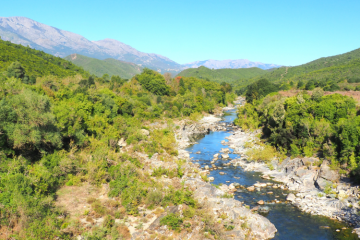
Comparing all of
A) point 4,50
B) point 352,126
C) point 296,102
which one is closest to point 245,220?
point 352,126

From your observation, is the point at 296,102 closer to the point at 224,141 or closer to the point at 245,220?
the point at 224,141

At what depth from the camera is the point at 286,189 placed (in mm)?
23188

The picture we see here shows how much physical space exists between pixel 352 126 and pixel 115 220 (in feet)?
77.2

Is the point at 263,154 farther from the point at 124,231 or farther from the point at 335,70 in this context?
the point at 335,70

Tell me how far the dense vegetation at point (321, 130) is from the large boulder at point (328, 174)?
70 cm

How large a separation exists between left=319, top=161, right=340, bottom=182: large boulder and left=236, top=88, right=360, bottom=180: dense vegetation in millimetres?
702

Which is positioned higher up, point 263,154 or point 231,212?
point 263,154

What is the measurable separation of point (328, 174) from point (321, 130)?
7008 millimetres

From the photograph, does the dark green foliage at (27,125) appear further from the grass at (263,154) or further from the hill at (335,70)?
the hill at (335,70)

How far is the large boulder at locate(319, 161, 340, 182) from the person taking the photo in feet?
72.9

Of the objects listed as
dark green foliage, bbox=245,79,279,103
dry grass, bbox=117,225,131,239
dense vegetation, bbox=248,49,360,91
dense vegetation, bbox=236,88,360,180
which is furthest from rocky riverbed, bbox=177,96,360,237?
dark green foliage, bbox=245,79,279,103

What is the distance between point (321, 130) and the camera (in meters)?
27.7

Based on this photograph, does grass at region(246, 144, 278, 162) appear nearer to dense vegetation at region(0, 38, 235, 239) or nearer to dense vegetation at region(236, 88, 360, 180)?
dense vegetation at region(236, 88, 360, 180)

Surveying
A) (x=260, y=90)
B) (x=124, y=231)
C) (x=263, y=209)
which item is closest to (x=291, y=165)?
(x=263, y=209)
